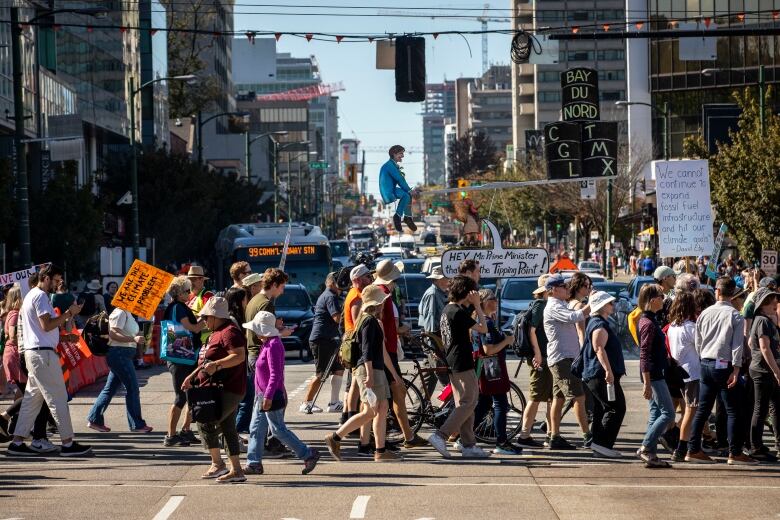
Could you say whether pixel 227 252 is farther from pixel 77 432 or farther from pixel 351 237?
pixel 351 237

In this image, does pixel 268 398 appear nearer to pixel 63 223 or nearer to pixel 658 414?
pixel 658 414

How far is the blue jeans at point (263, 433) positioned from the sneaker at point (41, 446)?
259 cm

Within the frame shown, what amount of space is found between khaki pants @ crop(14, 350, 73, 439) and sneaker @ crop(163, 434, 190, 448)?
1243 mm

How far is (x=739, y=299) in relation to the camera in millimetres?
14625

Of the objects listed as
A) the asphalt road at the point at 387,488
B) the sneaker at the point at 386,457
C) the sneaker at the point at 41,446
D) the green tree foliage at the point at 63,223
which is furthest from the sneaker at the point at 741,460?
the green tree foliage at the point at 63,223

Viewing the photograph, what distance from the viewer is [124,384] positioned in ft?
52.9

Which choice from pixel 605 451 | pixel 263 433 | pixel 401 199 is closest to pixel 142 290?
pixel 401 199

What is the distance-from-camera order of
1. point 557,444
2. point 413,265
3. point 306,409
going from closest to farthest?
point 557,444 < point 306,409 < point 413,265

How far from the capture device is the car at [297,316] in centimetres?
3023

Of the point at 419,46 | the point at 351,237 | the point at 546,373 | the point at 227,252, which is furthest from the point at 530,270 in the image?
the point at 351,237

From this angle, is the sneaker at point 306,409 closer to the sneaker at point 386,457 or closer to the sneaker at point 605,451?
the sneaker at point 386,457

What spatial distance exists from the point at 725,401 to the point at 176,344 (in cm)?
545

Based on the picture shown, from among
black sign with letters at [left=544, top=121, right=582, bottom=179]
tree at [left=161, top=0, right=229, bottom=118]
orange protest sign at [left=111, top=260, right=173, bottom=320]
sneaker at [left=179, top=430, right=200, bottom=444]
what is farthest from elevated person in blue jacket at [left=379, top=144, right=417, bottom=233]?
tree at [left=161, top=0, right=229, bottom=118]

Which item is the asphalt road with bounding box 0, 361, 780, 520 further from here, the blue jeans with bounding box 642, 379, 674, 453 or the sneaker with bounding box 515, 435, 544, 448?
the sneaker with bounding box 515, 435, 544, 448
